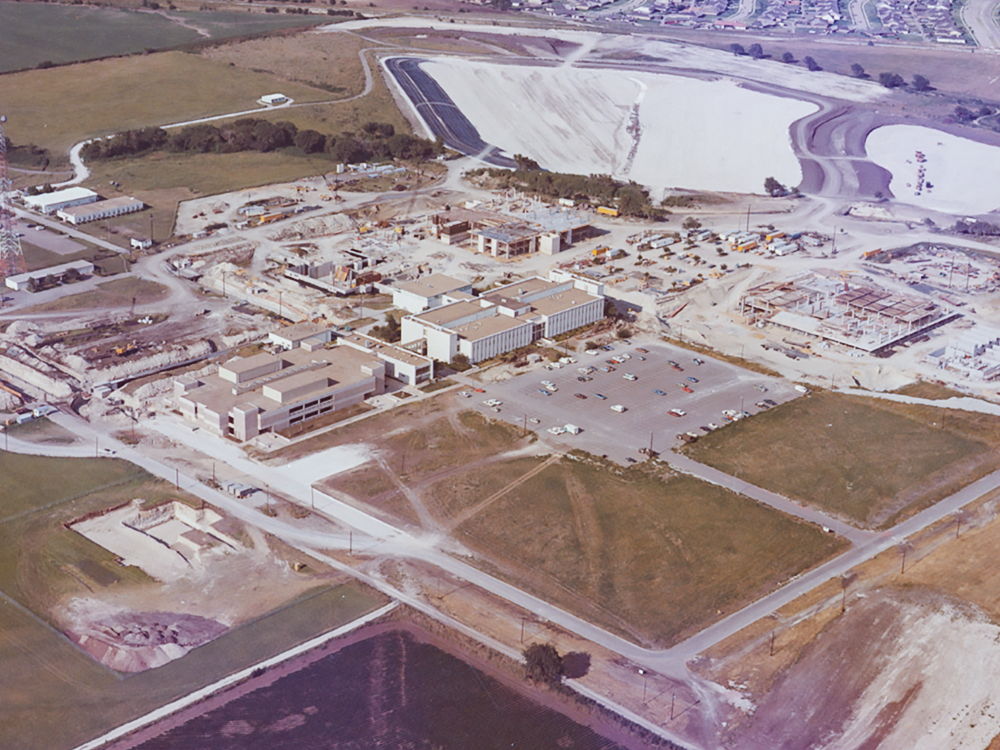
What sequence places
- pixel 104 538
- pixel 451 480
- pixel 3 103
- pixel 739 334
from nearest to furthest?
pixel 104 538 < pixel 451 480 < pixel 739 334 < pixel 3 103

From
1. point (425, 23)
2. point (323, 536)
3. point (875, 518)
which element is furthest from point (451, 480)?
point (425, 23)

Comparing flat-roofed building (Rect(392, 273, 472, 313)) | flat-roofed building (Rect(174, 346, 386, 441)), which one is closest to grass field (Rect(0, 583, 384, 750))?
flat-roofed building (Rect(174, 346, 386, 441))

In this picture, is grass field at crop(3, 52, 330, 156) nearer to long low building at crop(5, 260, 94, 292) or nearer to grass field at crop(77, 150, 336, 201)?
grass field at crop(77, 150, 336, 201)

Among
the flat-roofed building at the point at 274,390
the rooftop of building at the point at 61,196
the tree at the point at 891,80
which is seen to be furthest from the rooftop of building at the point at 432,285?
the tree at the point at 891,80

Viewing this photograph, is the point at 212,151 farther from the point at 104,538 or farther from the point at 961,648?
the point at 961,648

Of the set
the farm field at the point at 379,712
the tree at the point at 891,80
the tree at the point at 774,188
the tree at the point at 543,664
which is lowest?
the farm field at the point at 379,712

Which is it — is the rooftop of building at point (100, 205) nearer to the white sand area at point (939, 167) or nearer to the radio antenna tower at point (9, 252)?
the radio antenna tower at point (9, 252)

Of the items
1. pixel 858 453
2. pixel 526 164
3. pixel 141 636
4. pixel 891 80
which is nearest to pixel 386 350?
pixel 858 453
